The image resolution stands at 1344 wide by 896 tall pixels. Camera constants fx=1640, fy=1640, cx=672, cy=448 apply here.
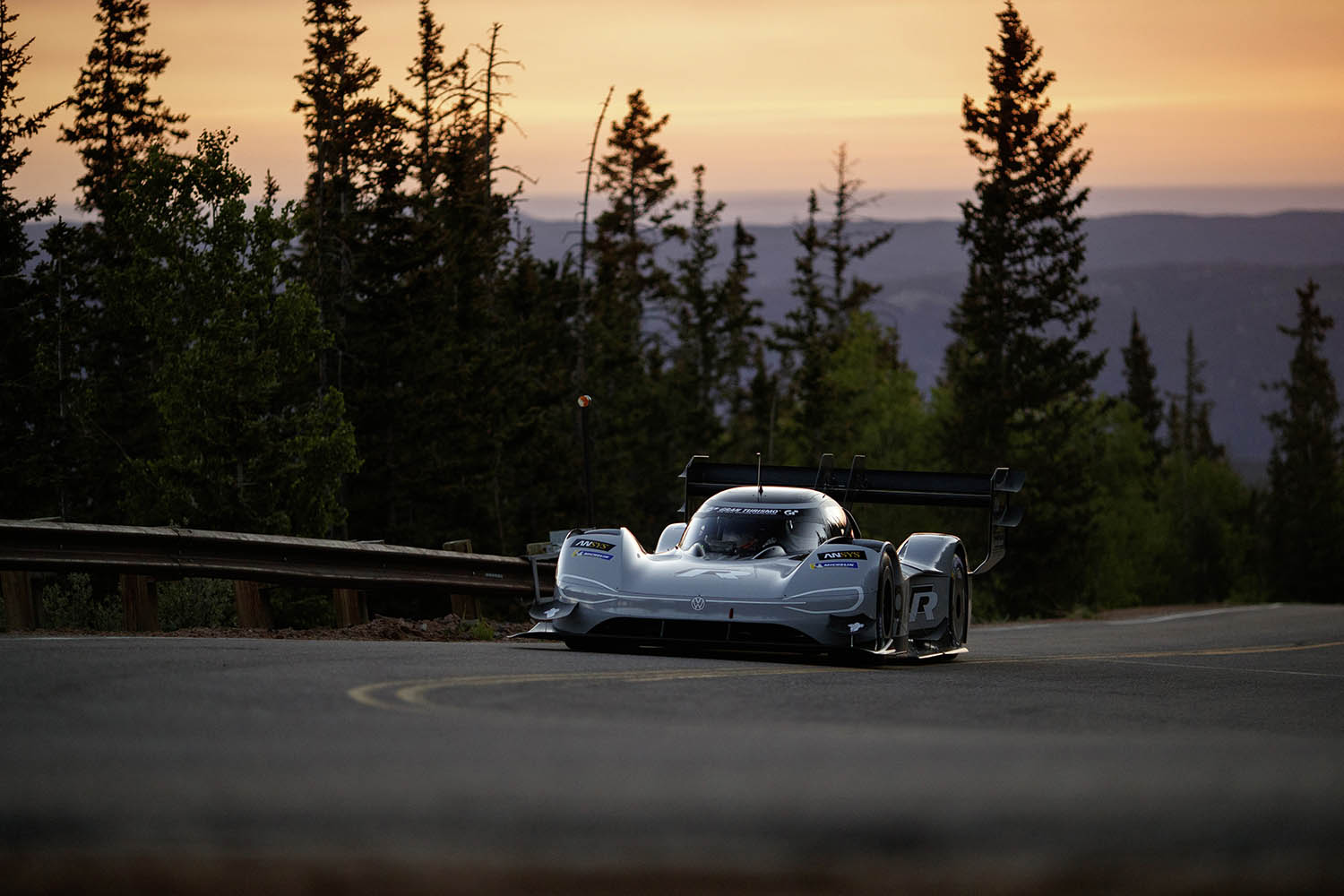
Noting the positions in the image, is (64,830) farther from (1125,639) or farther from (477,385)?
(477,385)

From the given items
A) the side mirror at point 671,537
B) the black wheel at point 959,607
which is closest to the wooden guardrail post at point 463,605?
the side mirror at point 671,537

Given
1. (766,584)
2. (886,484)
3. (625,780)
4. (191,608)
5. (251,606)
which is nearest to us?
(625,780)

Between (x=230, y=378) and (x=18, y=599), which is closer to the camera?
(x=18, y=599)

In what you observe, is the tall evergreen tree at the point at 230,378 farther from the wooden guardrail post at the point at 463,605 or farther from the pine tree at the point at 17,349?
the wooden guardrail post at the point at 463,605

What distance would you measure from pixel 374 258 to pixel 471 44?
314 inches

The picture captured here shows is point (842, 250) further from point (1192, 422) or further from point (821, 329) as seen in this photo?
point (1192, 422)

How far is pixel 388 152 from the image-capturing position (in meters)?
50.3

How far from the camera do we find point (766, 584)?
11781mm

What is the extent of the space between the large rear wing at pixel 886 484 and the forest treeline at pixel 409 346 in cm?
3083

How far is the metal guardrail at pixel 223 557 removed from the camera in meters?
13.3

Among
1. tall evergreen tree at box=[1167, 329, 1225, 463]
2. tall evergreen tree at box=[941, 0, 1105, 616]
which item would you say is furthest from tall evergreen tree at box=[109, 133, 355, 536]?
tall evergreen tree at box=[1167, 329, 1225, 463]

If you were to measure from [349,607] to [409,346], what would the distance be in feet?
125

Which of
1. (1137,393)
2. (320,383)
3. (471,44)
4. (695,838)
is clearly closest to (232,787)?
(695,838)

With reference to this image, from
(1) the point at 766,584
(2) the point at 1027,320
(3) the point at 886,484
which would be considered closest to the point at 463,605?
(3) the point at 886,484
